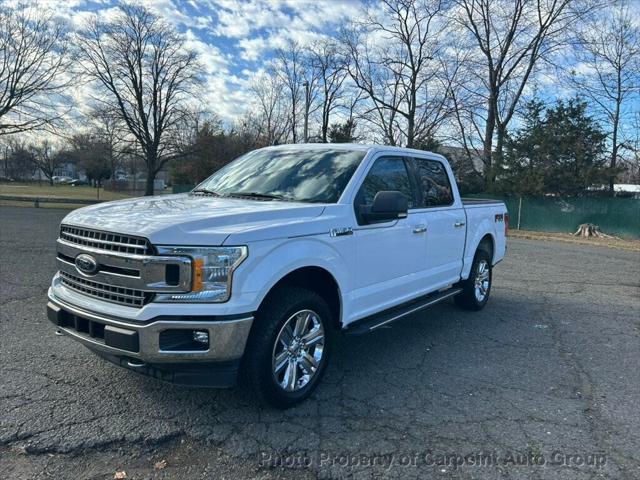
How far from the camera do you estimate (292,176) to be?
447cm

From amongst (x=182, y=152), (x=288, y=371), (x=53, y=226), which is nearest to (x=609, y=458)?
(x=288, y=371)

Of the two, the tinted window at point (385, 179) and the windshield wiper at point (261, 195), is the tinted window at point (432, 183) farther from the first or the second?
the windshield wiper at point (261, 195)

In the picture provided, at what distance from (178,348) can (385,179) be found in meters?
2.62

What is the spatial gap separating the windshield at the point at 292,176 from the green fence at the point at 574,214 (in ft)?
70.6

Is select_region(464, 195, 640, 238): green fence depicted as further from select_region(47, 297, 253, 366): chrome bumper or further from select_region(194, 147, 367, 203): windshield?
select_region(47, 297, 253, 366): chrome bumper

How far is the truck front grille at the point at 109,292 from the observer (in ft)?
10.0

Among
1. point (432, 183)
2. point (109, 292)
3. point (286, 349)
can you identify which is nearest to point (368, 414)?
point (286, 349)

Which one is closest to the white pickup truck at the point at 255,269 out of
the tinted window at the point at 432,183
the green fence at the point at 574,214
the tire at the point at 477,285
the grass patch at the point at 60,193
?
the tinted window at the point at 432,183

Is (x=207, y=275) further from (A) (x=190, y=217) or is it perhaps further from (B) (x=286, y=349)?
(B) (x=286, y=349)

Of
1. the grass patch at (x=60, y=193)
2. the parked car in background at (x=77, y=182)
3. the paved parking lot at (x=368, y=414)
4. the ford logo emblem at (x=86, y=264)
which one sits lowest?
the paved parking lot at (x=368, y=414)

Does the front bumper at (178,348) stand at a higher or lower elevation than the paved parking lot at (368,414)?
higher

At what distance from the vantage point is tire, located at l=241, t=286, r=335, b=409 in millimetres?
3238

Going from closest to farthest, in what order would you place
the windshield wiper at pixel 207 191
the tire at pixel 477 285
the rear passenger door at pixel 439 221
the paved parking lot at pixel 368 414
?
the paved parking lot at pixel 368 414 → the windshield wiper at pixel 207 191 → the rear passenger door at pixel 439 221 → the tire at pixel 477 285

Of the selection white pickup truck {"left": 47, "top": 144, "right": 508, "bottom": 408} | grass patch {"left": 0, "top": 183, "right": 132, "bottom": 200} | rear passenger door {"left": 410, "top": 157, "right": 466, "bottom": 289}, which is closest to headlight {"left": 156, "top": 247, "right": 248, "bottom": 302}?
white pickup truck {"left": 47, "top": 144, "right": 508, "bottom": 408}
